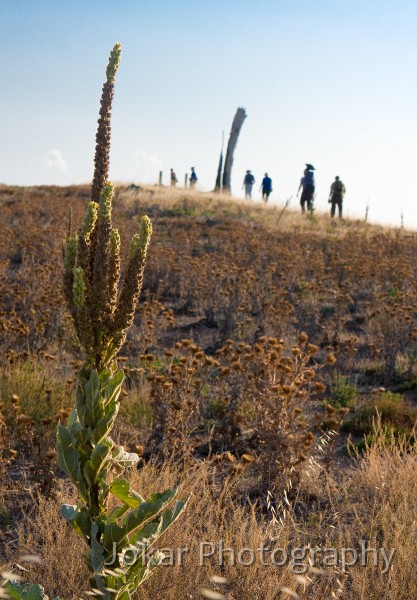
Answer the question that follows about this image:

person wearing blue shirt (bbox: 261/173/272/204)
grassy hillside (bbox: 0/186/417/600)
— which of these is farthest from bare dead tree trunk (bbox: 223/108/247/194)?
grassy hillside (bbox: 0/186/417/600)

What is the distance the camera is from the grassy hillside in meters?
3.23

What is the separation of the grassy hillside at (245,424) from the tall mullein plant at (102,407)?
61 cm

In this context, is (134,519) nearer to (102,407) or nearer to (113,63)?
(102,407)

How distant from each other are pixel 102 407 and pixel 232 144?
30722mm

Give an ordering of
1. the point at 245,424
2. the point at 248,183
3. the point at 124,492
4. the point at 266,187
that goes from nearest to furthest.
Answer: the point at 124,492
the point at 245,424
the point at 266,187
the point at 248,183

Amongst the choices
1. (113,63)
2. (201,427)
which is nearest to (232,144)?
(201,427)

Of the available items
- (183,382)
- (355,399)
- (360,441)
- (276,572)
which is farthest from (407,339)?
(276,572)

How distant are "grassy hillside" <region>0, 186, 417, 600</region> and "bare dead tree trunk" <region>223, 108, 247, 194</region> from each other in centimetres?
1939

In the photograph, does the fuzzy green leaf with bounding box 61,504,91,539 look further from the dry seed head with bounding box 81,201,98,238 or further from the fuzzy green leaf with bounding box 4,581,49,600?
the dry seed head with bounding box 81,201,98,238

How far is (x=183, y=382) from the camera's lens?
199 inches

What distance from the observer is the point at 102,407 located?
2.15 metres

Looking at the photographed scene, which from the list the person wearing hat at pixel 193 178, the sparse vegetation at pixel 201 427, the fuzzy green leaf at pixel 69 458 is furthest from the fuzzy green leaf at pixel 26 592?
the person wearing hat at pixel 193 178

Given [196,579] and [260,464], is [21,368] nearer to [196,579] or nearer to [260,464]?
[260,464]

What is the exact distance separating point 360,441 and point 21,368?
3.05 meters
